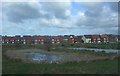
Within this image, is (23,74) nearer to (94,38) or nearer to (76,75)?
(76,75)

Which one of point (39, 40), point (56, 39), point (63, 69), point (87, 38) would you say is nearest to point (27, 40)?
point (39, 40)

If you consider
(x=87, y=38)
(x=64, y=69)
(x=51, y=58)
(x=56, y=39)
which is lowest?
(x=51, y=58)

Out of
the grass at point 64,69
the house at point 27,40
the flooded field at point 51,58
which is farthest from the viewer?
the house at point 27,40

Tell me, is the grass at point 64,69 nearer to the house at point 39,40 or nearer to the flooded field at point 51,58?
the flooded field at point 51,58

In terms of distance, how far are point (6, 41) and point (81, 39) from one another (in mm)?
54608

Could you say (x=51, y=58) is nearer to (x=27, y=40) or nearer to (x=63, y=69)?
(x=63, y=69)

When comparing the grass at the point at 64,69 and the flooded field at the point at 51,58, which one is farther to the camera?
the flooded field at the point at 51,58

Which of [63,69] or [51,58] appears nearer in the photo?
[63,69]

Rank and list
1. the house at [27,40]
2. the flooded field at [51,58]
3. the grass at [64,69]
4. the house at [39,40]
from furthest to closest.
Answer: the house at [27,40], the house at [39,40], the flooded field at [51,58], the grass at [64,69]

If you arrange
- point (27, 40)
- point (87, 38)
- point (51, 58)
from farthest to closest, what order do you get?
1. point (87, 38)
2. point (27, 40)
3. point (51, 58)

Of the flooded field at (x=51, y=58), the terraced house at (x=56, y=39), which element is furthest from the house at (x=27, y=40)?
the flooded field at (x=51, y=58)

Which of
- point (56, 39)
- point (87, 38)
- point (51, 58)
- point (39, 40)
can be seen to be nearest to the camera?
point (51, 58)

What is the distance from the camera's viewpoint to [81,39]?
94.4m

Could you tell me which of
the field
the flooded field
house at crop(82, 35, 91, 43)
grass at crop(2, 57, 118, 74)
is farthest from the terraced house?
grass at crop(2, 57, 118, 74)
